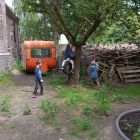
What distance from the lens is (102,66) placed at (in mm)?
26625

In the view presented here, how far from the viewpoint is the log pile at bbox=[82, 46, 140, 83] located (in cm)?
2608

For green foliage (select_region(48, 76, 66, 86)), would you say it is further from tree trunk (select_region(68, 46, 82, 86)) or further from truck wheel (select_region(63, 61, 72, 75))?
tree trunk (select_region(68, 46, 82, 86))

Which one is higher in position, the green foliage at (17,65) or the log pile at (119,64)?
the log pile at (119,64)

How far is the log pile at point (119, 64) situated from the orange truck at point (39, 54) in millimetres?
3401

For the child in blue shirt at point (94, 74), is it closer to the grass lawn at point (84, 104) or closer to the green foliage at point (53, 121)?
the grass lawn at point (84, 104)

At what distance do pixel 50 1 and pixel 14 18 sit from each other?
2133 cm

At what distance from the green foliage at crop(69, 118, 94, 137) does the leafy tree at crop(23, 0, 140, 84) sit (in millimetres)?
8129

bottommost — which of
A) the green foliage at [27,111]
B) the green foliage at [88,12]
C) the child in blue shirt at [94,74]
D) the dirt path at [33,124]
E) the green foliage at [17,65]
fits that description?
the dirt path at [33,124]

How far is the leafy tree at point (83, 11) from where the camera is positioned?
74.6 feet

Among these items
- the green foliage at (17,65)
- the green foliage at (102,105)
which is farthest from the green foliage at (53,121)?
the green foliage at (17,65)

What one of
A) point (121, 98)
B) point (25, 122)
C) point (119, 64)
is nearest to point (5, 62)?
point (119, 64)

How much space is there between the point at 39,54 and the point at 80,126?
54.3 ft

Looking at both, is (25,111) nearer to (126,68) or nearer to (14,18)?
(126,68)

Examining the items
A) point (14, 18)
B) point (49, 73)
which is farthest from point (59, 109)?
point (14, 18)
